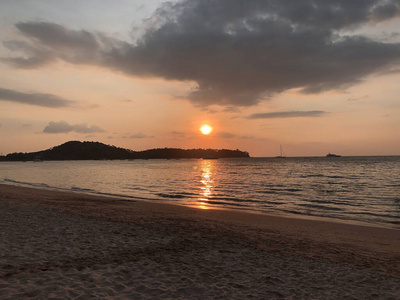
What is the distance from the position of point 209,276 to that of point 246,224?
10.0 m

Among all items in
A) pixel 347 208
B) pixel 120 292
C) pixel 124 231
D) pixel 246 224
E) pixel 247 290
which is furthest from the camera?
pixel 347 208

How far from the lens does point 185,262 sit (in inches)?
376

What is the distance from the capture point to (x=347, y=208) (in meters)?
26.2

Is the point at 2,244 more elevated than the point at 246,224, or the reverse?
the point at 2,244

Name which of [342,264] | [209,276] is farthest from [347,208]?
[209,276]

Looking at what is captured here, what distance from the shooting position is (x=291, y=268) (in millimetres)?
9422

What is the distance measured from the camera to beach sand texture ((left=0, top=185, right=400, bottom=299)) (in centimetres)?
726

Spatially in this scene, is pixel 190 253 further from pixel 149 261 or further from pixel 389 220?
pixel 389 220

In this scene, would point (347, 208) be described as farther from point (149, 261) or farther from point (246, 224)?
point (149, 261)

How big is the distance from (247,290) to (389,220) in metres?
18.0

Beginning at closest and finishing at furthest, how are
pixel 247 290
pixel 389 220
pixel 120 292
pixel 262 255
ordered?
pixel 120 292 < pixel 247 290 < pixel 262 255 < pixel 389 220

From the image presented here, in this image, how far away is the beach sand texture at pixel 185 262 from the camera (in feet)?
23.8

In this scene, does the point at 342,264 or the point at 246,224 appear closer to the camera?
the point at 342,264

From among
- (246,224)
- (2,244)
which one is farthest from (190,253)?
(246,224)
